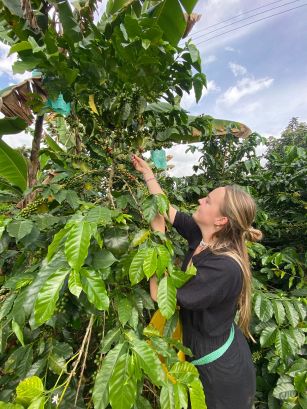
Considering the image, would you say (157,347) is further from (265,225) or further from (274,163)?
(274,163)

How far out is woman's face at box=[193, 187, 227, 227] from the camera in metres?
1.40

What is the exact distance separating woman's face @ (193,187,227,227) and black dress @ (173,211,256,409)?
0.16 meters

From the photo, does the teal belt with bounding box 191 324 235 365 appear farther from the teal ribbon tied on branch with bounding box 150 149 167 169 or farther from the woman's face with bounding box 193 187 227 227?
the teal ribbon tied on branch with bounding box 150 149 167 169

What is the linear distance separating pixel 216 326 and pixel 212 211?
1.72 ft

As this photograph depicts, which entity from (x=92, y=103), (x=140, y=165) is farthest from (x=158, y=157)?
(x=92, y=103)

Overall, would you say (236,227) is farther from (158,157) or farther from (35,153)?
(35,153)

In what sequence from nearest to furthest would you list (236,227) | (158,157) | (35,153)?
(236,227), (158,157), (35,153)

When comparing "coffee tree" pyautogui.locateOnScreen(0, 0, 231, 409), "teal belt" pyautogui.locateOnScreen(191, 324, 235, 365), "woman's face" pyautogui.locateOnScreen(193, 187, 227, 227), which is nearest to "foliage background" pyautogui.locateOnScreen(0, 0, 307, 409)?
"coffee tree" pyautogui.locateOnScreen(0, 0, 231, 409)

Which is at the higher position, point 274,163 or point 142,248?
point 274,163

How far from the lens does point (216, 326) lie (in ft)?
4.10

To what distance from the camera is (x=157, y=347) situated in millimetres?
921

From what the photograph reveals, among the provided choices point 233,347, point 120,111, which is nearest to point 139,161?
point 120,111

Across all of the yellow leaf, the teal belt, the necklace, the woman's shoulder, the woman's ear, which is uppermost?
the yellow leaf

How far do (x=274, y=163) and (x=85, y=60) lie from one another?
2.63m
